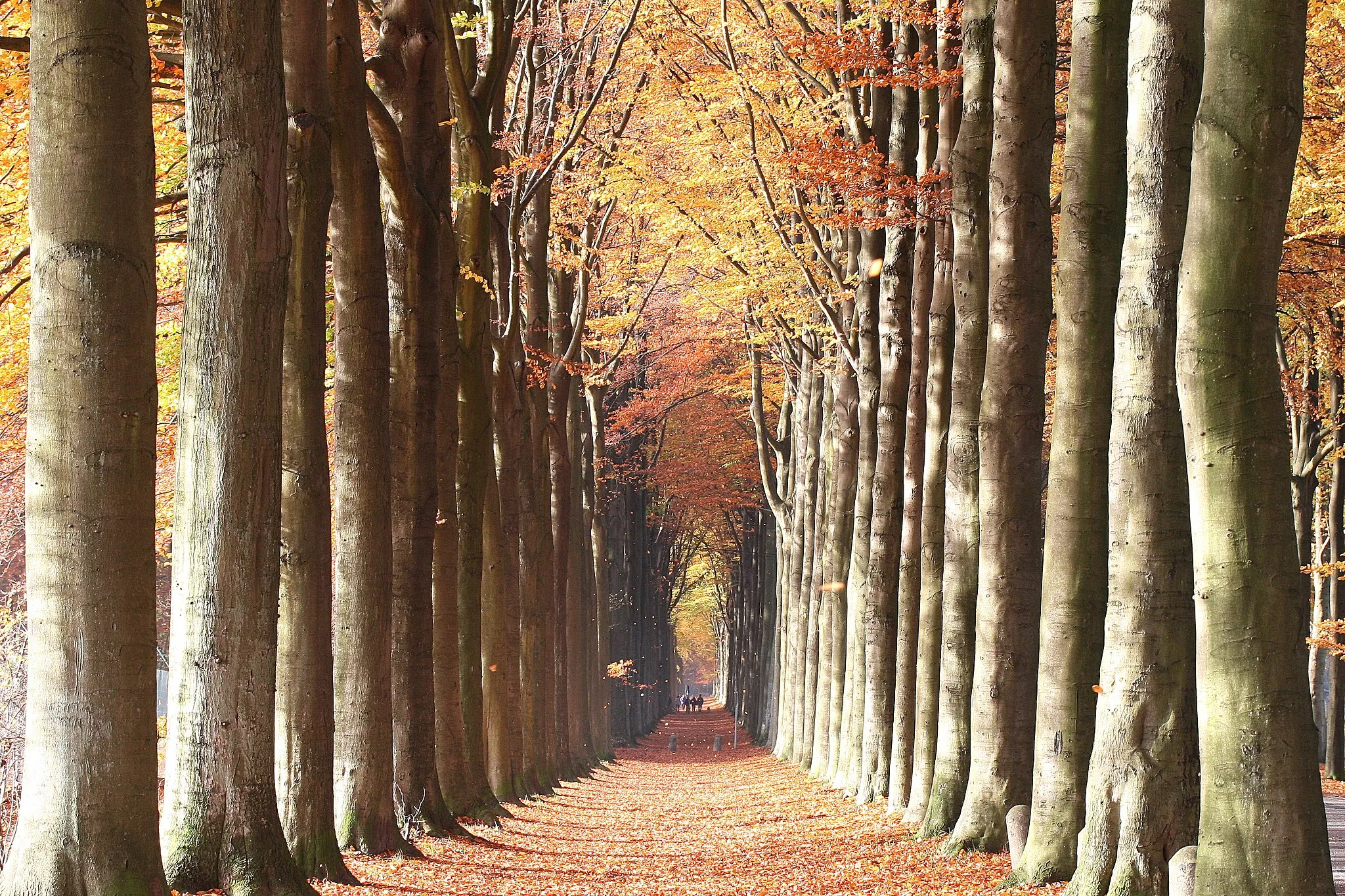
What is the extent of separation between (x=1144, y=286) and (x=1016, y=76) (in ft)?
12.3

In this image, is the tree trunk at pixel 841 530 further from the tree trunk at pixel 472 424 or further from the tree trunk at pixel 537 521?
the tree trunk at pixel 472 424

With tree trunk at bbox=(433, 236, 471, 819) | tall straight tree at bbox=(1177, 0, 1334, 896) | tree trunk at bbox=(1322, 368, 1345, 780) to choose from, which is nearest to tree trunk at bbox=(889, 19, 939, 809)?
tree trunk at bbox=(433, 236, 471, 819)

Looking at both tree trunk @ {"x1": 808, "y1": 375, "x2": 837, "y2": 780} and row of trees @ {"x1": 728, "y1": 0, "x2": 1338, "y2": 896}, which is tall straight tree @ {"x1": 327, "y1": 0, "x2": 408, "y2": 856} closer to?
row of trees @ {"x1": 728, "y1": 0, "x2": 1338, "y2": 896}

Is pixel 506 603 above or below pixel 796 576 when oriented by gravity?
below

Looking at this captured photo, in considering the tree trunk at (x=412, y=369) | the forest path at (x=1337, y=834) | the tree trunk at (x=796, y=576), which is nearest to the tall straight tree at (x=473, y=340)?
the tree trunk at (x=412, y=369)

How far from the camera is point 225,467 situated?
22.8 ft

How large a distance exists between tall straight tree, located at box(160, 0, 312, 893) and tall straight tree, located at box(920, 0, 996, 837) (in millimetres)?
6294

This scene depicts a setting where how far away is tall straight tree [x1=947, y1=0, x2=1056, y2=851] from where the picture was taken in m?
10.1

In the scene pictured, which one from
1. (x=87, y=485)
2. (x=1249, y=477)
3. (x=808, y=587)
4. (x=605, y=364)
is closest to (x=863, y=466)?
(x=605, y=364)

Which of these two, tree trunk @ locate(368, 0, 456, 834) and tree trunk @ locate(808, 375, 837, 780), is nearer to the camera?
tree trunk @ locate(368, 0, 456, 834)

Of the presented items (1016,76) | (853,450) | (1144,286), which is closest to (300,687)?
(1144,286)

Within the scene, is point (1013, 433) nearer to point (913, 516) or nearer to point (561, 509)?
point (913, 516)

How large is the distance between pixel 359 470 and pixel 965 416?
5.14m

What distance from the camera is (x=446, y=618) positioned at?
1352cm
